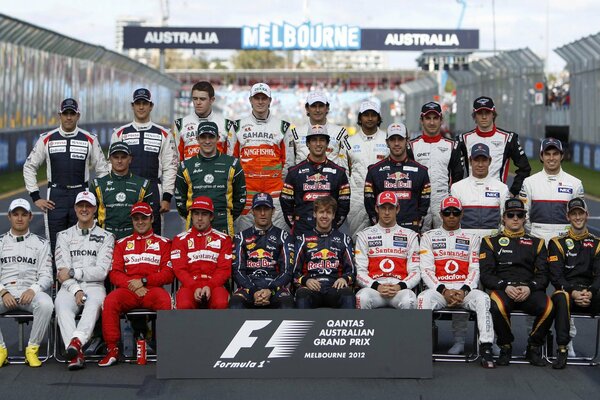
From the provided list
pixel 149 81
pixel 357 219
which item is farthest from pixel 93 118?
pixel 357 219

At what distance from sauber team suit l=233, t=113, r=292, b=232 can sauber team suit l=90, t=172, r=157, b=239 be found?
3.87ft

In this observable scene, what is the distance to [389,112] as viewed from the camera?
67.7m

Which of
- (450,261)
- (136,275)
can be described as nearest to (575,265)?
(450,261)

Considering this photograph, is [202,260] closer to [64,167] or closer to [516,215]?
[64,167]

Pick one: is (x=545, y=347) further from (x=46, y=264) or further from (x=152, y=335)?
(x=46, y=264)

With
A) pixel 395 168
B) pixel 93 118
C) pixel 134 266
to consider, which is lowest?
pixel 134 266

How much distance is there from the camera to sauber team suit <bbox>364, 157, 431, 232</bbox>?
9.41 m

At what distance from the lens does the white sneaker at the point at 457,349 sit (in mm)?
8592

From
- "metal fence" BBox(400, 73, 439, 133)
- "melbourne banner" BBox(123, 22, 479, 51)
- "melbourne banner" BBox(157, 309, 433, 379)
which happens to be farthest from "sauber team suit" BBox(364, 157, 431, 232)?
"melbourne banner" BBox(123, 22, 479, 51)

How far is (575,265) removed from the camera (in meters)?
8.66

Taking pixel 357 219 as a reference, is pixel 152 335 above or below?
below

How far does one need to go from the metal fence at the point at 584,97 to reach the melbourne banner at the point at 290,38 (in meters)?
28.1

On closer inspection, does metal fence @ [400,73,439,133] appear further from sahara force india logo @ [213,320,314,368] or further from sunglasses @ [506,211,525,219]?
sahara force india logo @ [213,320,314,368]

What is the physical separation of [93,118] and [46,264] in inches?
1469
